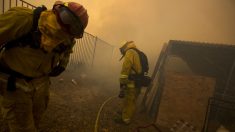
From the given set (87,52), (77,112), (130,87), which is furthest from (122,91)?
(87,52)

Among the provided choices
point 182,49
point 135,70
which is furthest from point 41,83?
point 182,49

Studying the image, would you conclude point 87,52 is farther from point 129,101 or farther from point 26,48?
point 26,48

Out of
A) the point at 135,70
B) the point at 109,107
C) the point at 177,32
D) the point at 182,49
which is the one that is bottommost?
the point at 109,107

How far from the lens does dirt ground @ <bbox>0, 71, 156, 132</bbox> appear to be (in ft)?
15.9

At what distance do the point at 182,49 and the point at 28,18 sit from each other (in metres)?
7.88

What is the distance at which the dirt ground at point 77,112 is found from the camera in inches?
191

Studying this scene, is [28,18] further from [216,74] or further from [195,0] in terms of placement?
[195,0]

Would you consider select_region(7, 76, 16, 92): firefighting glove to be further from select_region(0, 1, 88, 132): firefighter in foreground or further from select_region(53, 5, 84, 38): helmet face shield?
select_region(53, 5, 84, 38): helmet face shield

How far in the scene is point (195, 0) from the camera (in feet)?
70.9

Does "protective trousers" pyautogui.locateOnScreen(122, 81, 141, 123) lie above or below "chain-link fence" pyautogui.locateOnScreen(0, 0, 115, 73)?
below

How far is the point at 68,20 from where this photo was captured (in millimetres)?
2240

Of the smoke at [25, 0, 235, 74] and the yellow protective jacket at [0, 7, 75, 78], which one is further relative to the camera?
the smoke at [25, 0, 235, 74]

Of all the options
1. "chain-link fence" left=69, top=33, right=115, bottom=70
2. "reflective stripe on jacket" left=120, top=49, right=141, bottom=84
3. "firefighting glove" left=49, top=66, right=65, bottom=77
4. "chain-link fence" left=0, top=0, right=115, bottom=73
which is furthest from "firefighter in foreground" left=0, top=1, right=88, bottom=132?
"chain-link fence" left=69, top=33, right=115, bottom=70

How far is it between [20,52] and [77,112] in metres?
3.85
